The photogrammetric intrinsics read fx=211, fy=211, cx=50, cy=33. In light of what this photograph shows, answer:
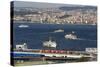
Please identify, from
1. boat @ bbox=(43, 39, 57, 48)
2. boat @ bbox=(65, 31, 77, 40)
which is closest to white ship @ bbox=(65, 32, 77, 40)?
boat @ bbox=(65, 31, 77, 40)

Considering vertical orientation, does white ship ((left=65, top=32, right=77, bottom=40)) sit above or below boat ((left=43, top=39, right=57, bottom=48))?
above

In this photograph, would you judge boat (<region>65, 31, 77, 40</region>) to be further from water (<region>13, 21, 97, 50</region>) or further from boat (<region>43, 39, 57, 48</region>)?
boat (<region>43, 39, 57, 48</region>)

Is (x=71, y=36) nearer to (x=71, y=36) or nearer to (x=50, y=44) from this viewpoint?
(x=71, y=36)

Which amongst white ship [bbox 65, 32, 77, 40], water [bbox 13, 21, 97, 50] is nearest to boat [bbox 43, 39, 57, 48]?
water [bbox 13, 21, 97, 50]

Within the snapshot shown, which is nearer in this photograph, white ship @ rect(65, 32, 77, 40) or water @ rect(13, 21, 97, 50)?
water @ rect(13, 21, 97, 50)

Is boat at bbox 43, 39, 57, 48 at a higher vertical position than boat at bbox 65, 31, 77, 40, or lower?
lower

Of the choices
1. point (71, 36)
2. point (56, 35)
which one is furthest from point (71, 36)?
point (56, 35)

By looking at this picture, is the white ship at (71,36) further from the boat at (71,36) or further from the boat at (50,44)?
the boat at (50,44)

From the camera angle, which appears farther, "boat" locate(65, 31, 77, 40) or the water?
"boat" locate(65, 31, 77, 40)

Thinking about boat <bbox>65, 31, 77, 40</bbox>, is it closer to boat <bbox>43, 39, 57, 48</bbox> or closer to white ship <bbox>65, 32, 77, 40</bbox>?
white ship <bbox>65, 32, 77, 40</bbox>

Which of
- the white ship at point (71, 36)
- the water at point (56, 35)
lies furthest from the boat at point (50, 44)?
the white ship at point (71, 36)
